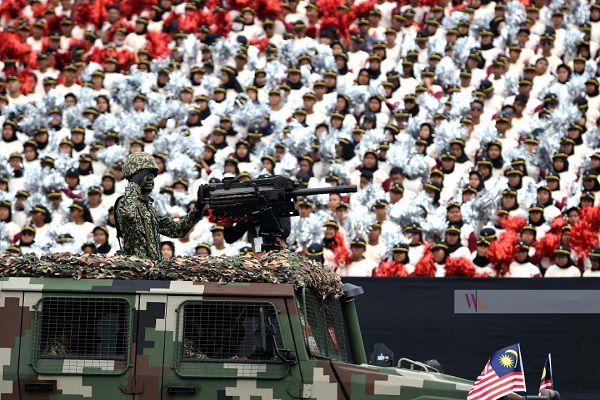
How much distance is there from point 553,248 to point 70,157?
7515 millimetres

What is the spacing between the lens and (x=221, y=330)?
8.85 meters

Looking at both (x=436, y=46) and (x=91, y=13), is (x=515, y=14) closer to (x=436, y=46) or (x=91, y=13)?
(x=436, y=46)

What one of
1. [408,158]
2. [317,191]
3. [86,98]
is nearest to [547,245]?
[408,158]

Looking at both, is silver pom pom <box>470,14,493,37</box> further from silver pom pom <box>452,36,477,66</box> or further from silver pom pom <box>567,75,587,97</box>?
silver pom pom <box>567,75,587,97</box>

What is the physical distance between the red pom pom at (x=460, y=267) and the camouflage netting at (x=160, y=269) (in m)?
7.21

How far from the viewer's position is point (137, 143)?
65.5 ft

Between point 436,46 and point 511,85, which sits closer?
point 511,85

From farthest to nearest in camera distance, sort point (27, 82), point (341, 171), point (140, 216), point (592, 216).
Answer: point (27, 82) → point (341, 171) → point (592, 216) → point (140, 216)

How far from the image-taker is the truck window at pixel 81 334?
8766mm

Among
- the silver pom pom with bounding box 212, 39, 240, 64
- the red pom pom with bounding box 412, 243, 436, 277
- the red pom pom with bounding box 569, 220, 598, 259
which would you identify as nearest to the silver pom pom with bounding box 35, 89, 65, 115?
the silver pom pom with bounding box 212, 39, 240, 64

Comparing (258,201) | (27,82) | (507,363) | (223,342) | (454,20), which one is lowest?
(507,363)

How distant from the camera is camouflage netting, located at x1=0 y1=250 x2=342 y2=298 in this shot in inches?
354

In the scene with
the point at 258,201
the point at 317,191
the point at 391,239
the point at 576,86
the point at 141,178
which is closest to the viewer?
the point at 141,178

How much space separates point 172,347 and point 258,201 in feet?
6.04
